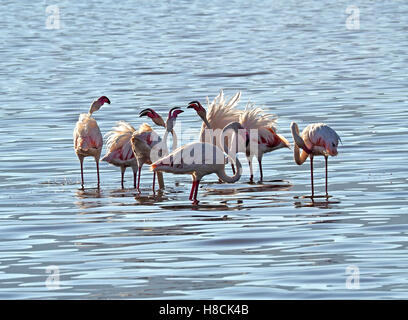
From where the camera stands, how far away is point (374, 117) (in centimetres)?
2034

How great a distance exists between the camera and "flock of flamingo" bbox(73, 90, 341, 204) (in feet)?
44.7

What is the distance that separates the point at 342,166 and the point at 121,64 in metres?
19.4

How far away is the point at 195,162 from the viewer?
13539mm

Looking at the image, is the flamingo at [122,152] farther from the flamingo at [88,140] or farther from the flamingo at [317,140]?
the flamingo at [317,140]

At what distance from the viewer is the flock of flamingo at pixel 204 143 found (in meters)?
A: 13.6

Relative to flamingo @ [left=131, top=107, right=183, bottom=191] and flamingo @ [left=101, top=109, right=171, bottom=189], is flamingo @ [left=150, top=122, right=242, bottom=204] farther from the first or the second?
flamingo @ [left=101, top=109, right=171, bottom=189]

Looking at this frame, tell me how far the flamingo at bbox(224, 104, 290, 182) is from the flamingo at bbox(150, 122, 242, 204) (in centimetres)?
162

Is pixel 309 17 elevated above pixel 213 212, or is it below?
above

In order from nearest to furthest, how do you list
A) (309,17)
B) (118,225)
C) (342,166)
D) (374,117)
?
(118,225), (342,166), (374,117), (309,17)

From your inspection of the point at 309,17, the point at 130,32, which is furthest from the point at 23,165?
the point at 309,17

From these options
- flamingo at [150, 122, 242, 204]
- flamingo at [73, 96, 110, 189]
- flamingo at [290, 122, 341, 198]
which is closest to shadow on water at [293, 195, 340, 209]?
flamingo at [290, 122, 341, 198]
